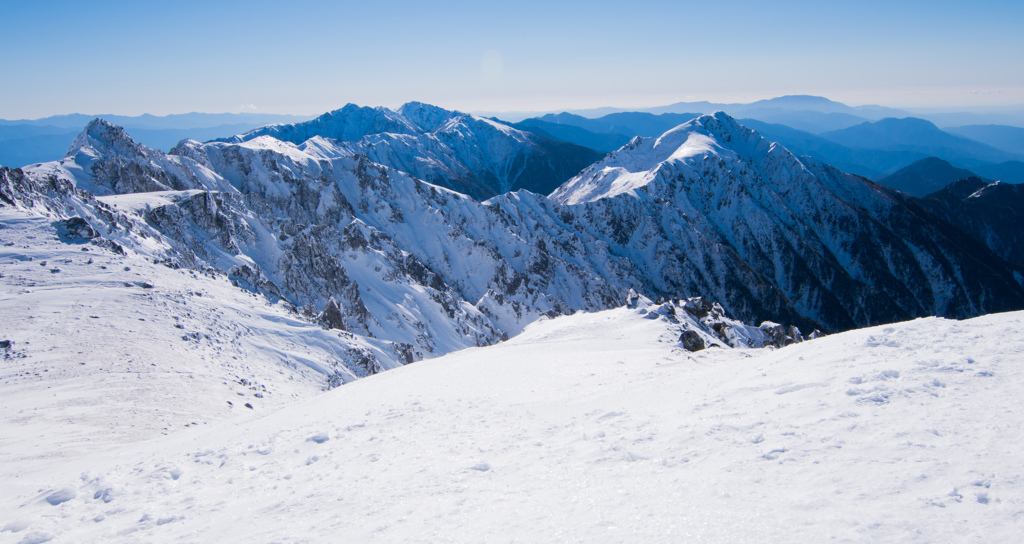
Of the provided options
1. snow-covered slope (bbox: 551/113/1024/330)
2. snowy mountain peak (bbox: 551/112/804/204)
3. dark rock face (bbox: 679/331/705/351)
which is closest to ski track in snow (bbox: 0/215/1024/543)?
dark rock face (bbox: 679/331/705/351)

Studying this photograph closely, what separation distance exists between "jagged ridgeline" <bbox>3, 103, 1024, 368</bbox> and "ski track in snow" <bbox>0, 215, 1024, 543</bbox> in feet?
112

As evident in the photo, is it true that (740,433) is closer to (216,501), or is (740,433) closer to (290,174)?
(216,501)

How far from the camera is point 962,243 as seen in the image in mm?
162500

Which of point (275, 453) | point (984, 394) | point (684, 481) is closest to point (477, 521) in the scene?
point (684, 481)

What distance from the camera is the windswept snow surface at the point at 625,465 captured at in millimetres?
7168

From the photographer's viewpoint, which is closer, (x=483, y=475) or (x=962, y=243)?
(x=483, y=475)

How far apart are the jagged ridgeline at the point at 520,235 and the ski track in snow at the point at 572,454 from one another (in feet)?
112

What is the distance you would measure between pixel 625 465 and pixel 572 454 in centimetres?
139

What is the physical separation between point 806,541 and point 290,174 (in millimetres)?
119024

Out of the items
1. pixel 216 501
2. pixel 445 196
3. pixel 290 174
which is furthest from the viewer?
pixel 445 196

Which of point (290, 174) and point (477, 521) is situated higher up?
point (290, 174)

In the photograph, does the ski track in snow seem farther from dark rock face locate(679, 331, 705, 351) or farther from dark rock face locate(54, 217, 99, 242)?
dark rock face locate(54, 217, 99, 242)

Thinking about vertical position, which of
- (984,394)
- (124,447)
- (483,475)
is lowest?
(124,447)

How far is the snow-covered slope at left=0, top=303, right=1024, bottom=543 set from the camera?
717 cm
